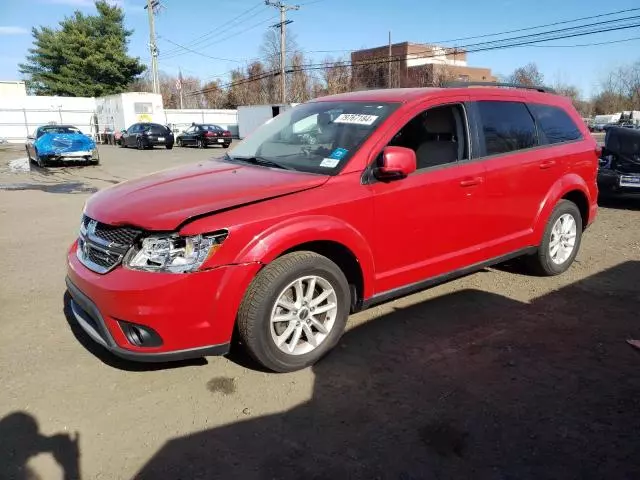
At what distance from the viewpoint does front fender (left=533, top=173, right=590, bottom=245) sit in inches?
186

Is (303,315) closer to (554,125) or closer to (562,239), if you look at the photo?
(562,239)

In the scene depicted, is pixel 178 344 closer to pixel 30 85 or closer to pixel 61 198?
pixel 61 198

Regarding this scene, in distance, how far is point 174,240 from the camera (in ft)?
9.44

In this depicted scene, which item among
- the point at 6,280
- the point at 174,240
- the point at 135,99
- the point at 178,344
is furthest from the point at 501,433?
the point at 135,99

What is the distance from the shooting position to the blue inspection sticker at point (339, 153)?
3553mm

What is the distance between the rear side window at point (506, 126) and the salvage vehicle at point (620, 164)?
496cm

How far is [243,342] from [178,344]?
39 centimetres

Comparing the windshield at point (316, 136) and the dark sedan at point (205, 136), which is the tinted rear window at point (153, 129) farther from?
the windshield at point (316, 136)

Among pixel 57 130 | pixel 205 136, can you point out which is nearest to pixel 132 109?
pixel 205 136

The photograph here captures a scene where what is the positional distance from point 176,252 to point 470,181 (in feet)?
7.71

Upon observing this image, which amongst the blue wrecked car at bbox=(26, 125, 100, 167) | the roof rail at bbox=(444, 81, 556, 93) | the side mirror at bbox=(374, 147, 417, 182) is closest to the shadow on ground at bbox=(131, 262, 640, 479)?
the side mirror at bbox=(374, 147, 417, 182)

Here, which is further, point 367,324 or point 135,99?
point 135,99

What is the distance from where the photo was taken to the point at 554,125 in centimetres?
498

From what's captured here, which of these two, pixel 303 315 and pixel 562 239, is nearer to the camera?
pixel 303 315
